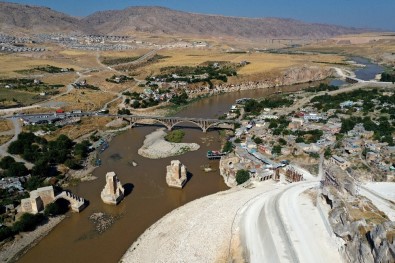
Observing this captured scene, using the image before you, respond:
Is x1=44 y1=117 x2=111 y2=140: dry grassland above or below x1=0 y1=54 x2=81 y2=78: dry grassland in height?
below

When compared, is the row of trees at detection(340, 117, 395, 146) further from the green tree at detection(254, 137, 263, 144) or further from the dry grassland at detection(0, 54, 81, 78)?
the dry grassland at detection(0, 54, 81, 78)

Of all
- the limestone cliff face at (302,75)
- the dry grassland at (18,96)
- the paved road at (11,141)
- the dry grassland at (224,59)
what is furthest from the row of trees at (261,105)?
the dry grassland at (18,96)

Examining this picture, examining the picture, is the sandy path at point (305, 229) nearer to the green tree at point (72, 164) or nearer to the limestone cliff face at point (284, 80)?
the green tree at point (72, 164)

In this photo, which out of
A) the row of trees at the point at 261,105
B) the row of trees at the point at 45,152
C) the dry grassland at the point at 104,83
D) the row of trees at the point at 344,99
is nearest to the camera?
the row of trees at the point at 45,152

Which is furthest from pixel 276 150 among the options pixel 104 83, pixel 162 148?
pixel 104 83

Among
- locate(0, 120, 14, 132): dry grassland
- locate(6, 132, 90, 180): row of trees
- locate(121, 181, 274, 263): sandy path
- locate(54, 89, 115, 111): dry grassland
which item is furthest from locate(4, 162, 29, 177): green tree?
locate(54, 89, 115, 111): dry grassland

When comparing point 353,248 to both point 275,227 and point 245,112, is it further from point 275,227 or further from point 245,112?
point 245,112

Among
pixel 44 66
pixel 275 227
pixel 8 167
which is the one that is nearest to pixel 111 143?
pixel 8 167
